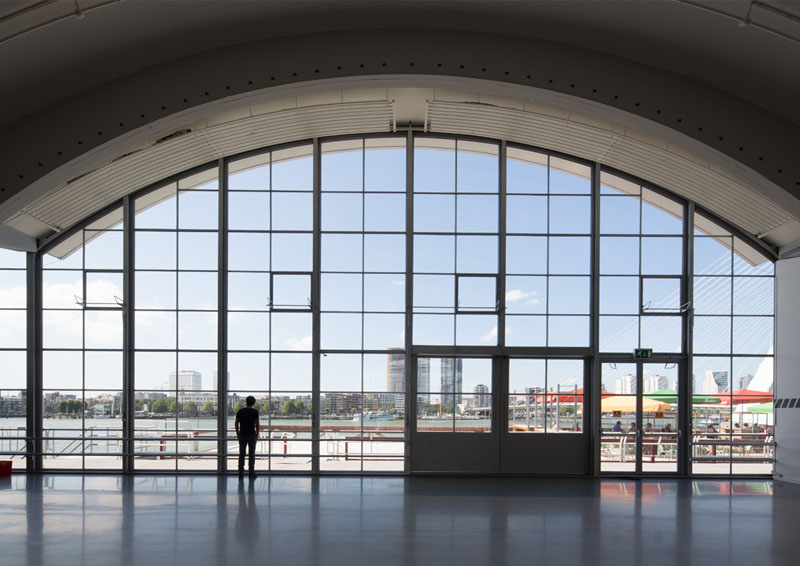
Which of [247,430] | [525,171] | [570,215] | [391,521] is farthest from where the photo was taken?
[525,171]

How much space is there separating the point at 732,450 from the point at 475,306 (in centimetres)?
649

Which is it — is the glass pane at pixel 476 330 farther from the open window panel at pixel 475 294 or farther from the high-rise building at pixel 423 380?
the high-rise building at pixel 423 380

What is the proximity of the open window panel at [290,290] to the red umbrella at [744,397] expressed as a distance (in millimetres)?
9329

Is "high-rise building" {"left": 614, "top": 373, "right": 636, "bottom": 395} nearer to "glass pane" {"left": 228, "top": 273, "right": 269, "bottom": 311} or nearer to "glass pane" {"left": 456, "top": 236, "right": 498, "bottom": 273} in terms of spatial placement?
"glass pane" {"left": 456, "top": 236, "right": 498, "bottom": 273}

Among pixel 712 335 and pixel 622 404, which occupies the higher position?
pixel 712 335

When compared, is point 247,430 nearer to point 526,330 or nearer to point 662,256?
point 526,330

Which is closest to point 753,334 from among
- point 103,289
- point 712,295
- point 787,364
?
point 787,364

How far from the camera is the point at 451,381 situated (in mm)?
15516

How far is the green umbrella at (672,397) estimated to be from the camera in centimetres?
1567

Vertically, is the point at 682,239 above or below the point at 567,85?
below

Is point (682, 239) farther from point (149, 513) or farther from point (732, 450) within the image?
point (149, 513)

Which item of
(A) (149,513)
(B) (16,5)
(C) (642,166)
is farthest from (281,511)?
(C) (642,166)

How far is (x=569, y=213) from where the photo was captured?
15.8m

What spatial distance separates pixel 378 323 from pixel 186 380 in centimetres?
435
